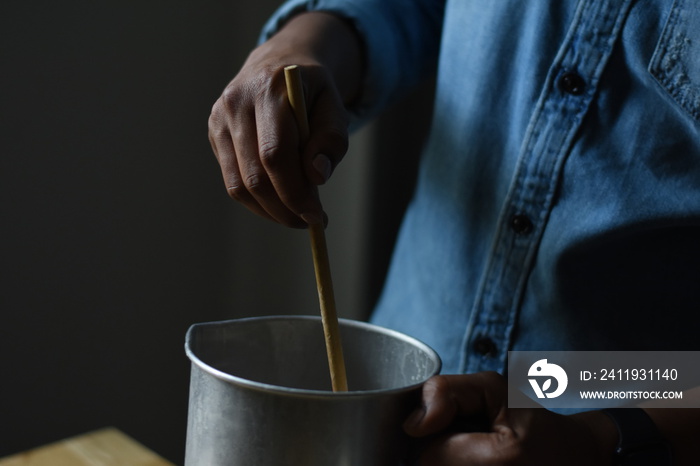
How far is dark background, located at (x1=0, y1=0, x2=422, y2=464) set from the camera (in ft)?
3.29

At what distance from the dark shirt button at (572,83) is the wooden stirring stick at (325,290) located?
9.0 inches

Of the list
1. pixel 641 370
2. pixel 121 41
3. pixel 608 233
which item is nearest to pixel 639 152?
pixel 608 233

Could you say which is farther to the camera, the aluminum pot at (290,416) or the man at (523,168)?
the man at (523,168)

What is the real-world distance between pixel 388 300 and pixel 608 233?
0.26 m

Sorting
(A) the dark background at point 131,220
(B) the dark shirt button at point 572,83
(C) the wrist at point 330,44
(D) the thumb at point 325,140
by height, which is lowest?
(A) the dark background at point 131,220

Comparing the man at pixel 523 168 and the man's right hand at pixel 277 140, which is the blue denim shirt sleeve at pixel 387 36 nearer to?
the man at pixel 523 168

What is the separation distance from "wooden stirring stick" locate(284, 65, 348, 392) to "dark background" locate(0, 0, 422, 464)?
2.30 ft

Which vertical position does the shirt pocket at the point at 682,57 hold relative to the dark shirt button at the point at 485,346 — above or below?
above

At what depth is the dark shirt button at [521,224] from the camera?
0.55 metres

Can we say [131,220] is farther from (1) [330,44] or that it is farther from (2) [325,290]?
(2) [325,290]

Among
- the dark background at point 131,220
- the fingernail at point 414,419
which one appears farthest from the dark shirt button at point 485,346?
the dark background at point 131,220

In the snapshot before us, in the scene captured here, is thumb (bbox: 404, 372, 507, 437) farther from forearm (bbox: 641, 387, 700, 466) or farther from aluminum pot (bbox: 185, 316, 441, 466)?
forearm (bbox: 641, 387, 700, 466)

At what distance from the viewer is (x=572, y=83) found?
53 centimetres

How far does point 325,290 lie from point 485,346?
9.8 inches
